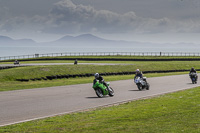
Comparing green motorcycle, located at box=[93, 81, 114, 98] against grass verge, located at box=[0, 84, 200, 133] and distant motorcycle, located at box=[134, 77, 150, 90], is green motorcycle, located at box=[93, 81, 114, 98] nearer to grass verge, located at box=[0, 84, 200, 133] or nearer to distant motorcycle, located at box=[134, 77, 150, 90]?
distant motorcycle, located at box=[134, 77, 150, 90]

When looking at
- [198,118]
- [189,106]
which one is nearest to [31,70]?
[189,106]

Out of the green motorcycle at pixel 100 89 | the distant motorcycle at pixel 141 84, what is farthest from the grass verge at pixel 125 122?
the distant motorcycle at pixel 141 84

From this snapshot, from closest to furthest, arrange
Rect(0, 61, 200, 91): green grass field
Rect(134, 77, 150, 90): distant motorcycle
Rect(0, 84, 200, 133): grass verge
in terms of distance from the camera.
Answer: Rect(0, 84, 200, 133): grass verge < Rect(134, 77, 150, 90): distant motorcycle < Rect(0, 61, 200, 91): green grass field

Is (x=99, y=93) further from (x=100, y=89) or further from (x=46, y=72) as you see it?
(x=46, y=72)

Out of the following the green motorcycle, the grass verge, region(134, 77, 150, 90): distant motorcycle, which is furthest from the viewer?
region(134, 77, 150, 90): distant motorcycle

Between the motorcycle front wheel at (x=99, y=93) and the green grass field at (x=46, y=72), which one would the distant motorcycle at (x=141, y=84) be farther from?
the green grass field at (x=46, y=72)

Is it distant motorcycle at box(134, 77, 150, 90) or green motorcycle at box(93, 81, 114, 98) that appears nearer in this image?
green motorcycle at box(93, 81, 114, 98)

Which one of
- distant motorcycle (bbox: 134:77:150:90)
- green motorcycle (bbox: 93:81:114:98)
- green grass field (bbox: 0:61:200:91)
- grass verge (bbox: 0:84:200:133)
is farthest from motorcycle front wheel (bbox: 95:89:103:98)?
green grass field (bbox: 0:61:200:91)

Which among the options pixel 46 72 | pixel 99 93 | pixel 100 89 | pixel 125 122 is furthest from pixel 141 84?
pixel 46 72

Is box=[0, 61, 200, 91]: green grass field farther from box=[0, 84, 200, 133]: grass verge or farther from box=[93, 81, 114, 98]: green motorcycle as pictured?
box=[0, 84, 200, 133]: grass verge

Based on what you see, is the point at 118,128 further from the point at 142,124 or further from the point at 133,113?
the point at 133,113

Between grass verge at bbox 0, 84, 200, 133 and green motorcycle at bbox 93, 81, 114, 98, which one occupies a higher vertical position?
green motorcycle at bbox 93, 81, 114, 98

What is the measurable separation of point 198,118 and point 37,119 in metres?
5.24

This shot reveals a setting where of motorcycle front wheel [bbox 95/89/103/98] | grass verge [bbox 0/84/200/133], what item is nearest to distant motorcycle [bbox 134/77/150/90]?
motorcycle front wheel [bbox 95/89/103/98]
